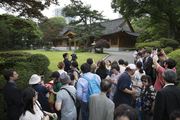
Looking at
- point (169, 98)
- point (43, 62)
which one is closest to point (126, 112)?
point (169, 98)

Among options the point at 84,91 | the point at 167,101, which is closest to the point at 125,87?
the point at 167,101

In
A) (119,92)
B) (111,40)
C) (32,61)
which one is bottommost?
(119,92)

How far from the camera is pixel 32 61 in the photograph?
496 centimetres

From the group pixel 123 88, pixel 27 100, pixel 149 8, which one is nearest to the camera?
pixel 27 100

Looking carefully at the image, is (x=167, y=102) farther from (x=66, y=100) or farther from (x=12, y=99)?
(x=12, y=99)

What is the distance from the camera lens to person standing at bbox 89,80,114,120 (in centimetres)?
187

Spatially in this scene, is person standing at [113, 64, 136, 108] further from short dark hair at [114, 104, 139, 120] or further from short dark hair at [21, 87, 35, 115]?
short dark hair at [21, 87, 35, 115]

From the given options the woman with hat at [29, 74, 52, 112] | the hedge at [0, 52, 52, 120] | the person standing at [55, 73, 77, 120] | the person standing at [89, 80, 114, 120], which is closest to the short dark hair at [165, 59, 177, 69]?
the person standing at [89, 80, 114, 120]

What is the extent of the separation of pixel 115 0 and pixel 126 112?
15446mm

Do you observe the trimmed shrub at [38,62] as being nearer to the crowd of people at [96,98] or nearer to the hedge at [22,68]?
the hedge at [22,68]

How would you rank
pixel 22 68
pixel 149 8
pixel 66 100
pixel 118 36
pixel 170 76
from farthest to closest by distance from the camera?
pixel 118 36 < pixel 149 8 < pixel 22 68 < pixel 66 100 < pixel 170 76

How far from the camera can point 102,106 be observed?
189 cm

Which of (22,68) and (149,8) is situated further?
(149,8)

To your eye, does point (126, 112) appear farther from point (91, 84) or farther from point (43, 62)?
point (43, 62)
